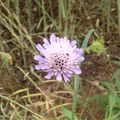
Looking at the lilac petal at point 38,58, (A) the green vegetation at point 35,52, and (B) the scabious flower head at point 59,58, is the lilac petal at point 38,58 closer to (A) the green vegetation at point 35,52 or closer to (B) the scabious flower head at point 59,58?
(B) the scabious flower head at point 59,58

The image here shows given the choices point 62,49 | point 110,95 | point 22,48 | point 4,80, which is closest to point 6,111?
point 4,80

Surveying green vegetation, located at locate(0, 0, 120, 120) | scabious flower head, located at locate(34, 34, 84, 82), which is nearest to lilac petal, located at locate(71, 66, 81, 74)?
scabious flower head, located at locate(34, 34, 84, 82)

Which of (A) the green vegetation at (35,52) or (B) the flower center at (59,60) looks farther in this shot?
(A) the green vegetation at (35,52)

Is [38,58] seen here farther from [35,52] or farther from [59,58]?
[35,52]

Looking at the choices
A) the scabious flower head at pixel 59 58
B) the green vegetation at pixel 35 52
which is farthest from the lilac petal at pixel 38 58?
the green vegetation at pixel 35 52

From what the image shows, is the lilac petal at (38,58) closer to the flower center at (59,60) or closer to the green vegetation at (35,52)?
the flower center at (59,60)

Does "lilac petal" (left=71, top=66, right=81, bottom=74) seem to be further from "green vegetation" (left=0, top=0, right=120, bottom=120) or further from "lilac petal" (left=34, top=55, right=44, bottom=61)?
"green vegetation" (left=0, top=0, right=120, bottom=120)

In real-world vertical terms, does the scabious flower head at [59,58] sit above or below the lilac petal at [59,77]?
above

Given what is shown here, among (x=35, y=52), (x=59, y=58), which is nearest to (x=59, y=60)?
(x=59, y=58)
